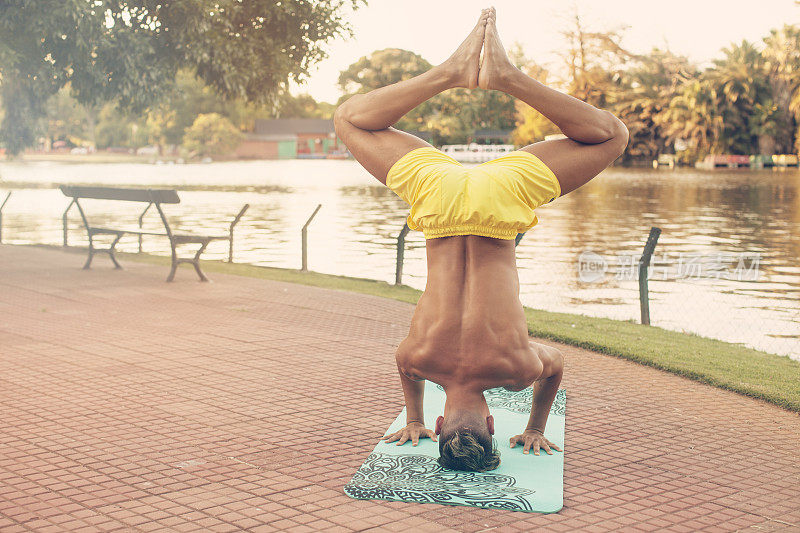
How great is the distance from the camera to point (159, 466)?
181 inches

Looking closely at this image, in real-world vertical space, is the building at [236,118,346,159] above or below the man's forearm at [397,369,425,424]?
above

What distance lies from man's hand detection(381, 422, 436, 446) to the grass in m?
2.67

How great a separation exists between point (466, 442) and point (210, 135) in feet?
331

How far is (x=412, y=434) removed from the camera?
4953 millimetres

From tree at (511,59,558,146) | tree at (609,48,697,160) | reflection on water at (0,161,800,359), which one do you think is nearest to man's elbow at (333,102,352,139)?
reflection on water at (0,161,800,359)

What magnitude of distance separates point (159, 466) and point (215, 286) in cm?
699

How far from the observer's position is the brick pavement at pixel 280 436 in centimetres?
400

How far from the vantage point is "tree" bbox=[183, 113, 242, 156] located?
10038 cm

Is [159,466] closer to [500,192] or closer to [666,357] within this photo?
[500,192]

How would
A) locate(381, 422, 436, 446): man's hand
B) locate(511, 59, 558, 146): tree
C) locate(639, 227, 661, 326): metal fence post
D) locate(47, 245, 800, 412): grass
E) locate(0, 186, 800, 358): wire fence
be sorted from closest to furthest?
locate(381, 422, 436, 446): man's hand → locate(47, 245, 800, 412): grass → locate(639, 227, 661, 326): metal fence post → locate(0, 186, 800, 358): wire fence → locate(511, 59, 558, 146): tree

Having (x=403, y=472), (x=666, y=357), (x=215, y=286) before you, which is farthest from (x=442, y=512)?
(x=215, y=286)

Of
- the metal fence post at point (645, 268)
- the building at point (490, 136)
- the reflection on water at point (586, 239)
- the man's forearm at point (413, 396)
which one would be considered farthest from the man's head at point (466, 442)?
the building at point (490, 136)

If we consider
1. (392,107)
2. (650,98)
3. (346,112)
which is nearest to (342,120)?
(346,112)

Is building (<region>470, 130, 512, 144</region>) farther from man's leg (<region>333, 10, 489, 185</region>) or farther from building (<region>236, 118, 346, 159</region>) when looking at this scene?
man's leg (<region>333, 10, 489, 185</region>)
